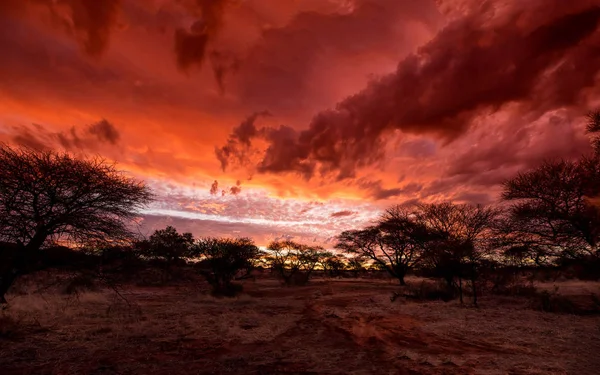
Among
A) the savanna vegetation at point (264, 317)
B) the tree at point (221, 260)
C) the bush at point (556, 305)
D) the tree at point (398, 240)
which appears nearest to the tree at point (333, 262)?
the tree at point (398, 240)

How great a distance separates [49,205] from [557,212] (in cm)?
2242

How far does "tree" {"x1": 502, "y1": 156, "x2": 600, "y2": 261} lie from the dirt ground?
323 centimetres

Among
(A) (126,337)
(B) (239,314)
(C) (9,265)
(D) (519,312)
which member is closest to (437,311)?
(D) (519,312)

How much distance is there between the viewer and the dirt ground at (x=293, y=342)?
272 inches

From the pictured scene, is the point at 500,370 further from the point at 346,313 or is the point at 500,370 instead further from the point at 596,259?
the point at 596,259

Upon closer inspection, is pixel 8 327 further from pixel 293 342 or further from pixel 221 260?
pixel 221 260

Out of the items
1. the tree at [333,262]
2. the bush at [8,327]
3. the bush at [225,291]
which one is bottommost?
the bush at [225,291]

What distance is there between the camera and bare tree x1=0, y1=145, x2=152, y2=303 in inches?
364

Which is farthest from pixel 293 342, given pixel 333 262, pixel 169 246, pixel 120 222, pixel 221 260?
pixel 333 262

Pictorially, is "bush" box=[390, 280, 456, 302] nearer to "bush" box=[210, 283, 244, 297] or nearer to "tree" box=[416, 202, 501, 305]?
"tree" box=[416, 202, 501, 305]

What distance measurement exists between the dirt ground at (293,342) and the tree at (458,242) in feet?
13.2

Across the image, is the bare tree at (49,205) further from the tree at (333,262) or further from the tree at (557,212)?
the tree at (333,262)

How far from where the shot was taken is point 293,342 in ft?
30.5

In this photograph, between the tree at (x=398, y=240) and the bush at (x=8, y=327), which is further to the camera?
the tree at (x=398, y=240)
